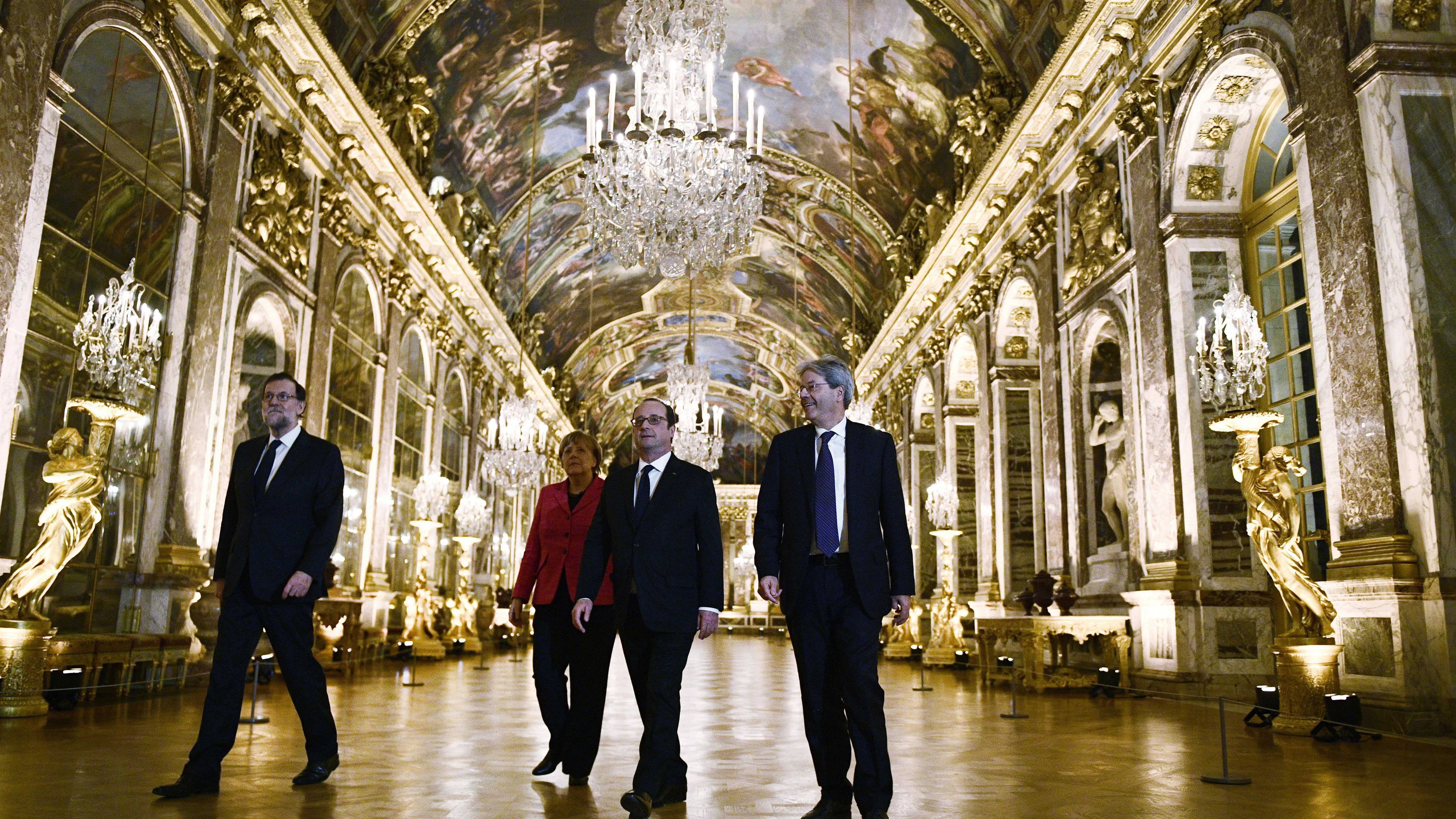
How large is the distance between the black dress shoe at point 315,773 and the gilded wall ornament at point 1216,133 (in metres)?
8.41

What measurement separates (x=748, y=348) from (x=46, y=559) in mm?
26648

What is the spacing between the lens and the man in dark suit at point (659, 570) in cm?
361

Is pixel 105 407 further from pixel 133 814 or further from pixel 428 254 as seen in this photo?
pixel 428 254

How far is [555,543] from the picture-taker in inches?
175

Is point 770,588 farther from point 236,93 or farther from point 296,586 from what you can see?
point 236,93

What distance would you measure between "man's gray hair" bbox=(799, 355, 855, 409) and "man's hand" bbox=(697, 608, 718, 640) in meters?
0.88

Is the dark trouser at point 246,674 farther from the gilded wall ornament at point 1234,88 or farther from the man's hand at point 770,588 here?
the gilded wall ornament at point 1234,88

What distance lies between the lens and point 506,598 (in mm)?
18906

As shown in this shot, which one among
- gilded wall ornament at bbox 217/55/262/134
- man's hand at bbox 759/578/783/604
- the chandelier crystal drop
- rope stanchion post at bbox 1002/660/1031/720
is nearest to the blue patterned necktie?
man's hand at bbox 759/578/783/604

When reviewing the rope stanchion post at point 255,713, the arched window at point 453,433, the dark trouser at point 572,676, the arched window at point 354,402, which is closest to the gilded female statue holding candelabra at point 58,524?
the rope stanchion post at point 255,713

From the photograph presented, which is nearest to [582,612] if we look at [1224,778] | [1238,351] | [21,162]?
[1224,778]

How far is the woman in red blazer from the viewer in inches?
160

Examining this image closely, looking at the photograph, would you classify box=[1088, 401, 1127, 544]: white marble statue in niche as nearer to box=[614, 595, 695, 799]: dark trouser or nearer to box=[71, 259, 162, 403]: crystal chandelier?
box=[614, 595, 695, 799]: dark trouser

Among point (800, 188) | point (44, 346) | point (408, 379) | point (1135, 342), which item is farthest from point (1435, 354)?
point (800, 188)
